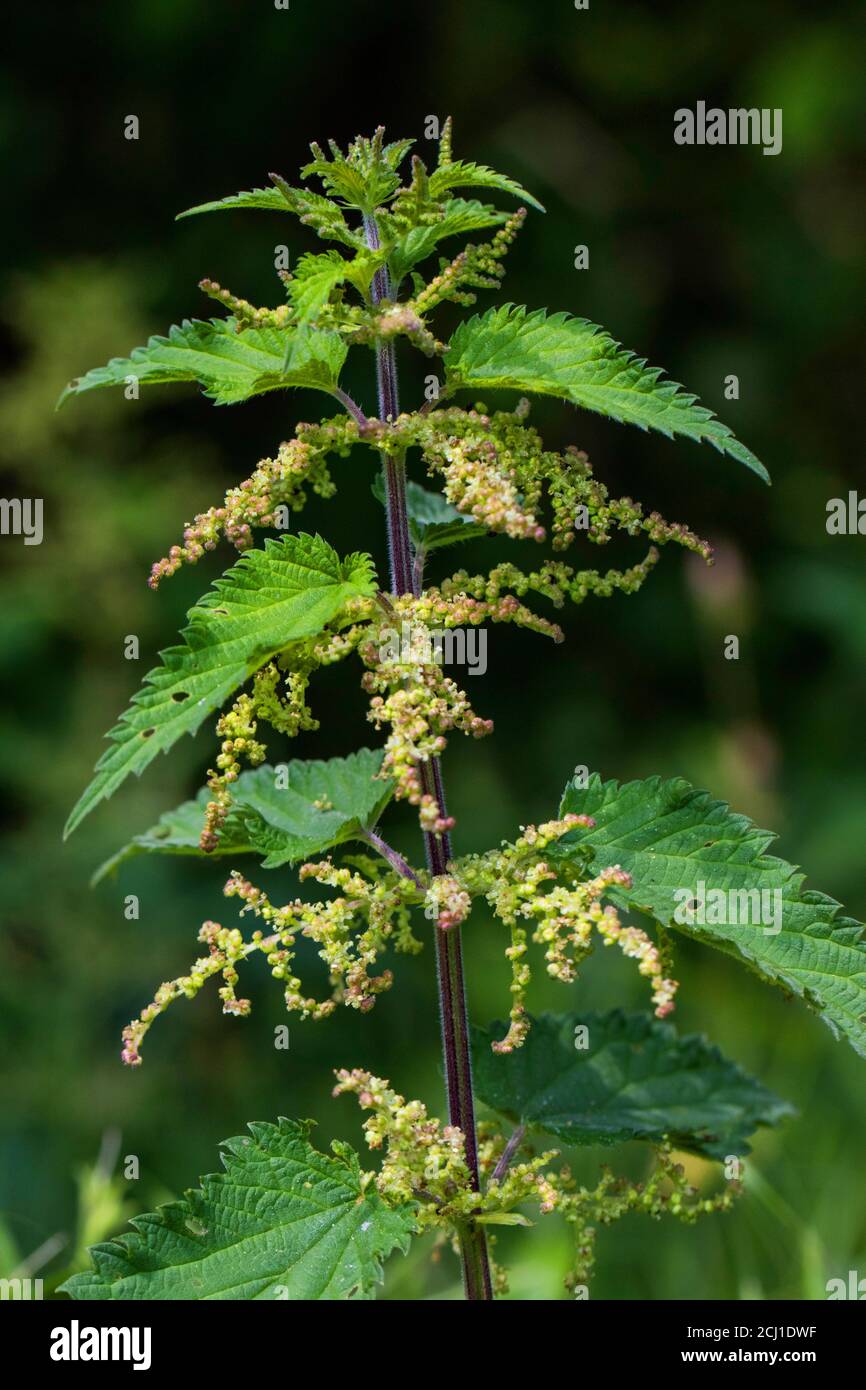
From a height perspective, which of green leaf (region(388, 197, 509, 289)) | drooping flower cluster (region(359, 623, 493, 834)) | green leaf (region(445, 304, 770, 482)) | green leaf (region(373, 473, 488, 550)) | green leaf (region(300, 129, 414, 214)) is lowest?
drooping flower cluster (region(359, 623, 493, 834))

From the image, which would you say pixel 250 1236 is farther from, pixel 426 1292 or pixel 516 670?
pixel 516 670

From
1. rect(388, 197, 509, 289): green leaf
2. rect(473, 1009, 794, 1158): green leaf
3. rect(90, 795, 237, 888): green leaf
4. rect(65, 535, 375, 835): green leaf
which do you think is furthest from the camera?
rect(473, 1009, 794, 1158): green leaf

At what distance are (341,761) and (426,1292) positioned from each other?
148cm

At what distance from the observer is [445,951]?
1896 mm

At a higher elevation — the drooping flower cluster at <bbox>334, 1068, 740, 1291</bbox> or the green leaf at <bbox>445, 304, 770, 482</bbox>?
the green leaf at <bbox>445, 304, 770, 482</bbox>

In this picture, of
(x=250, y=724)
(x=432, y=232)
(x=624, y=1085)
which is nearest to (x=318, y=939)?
(x=250, y=724)

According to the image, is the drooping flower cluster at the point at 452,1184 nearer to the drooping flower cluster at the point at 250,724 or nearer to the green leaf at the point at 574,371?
the drooping flower cluster at the point at 250,724

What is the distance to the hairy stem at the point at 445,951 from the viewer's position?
189 cm

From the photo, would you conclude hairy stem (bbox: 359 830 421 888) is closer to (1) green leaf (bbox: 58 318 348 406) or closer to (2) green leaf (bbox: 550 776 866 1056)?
(2) green leaf (bbox: 550 776 866 1056)

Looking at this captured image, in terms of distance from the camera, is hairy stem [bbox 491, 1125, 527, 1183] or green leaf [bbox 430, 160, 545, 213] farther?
hairy stem [bbox 491, 1125, 527, 1183]

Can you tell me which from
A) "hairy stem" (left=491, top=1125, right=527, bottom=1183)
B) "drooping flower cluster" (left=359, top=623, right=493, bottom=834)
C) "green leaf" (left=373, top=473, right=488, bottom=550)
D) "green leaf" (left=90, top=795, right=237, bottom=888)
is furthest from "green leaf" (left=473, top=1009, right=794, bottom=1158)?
"green leaf" (left=373, top=473, right=488, bottom=550)

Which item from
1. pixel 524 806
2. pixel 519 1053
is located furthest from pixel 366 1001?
pixel 524 806

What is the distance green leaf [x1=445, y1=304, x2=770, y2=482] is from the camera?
5.79 feet

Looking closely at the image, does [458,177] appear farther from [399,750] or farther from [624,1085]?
[624,1085]
